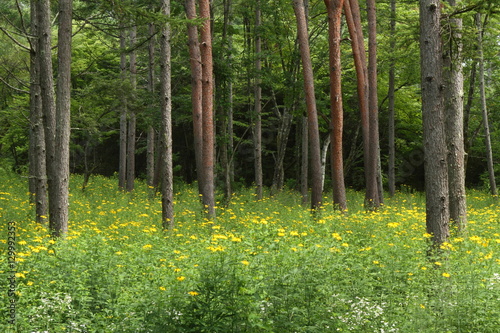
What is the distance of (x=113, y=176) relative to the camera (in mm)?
28641

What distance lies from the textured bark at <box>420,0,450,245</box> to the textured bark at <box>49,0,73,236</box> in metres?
6.02

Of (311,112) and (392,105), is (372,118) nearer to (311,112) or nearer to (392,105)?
(311,112)

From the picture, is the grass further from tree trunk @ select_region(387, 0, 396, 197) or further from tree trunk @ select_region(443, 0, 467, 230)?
tree trunk @ select_region(387, 0, 396, 197)

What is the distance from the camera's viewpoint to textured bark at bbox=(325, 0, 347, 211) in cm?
1477

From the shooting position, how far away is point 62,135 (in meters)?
9.70

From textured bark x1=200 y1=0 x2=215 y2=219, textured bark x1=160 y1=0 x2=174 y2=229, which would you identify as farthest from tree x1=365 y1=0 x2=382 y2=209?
textured bark x1=160 y1=0 x2=174 y2=229

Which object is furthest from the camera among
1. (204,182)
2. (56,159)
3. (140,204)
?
(140,204)

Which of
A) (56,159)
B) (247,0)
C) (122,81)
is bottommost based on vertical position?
(56,159)

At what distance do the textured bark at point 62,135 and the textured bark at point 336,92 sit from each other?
745cm

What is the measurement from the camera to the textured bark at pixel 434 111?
7.86 meters

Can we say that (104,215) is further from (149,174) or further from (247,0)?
(247,0)

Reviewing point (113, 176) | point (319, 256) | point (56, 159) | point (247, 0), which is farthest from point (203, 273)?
point (113, 176)

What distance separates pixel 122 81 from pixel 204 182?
21.8ft

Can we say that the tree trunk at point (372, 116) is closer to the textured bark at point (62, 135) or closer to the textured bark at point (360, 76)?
the textured bark at point (360, 76)
